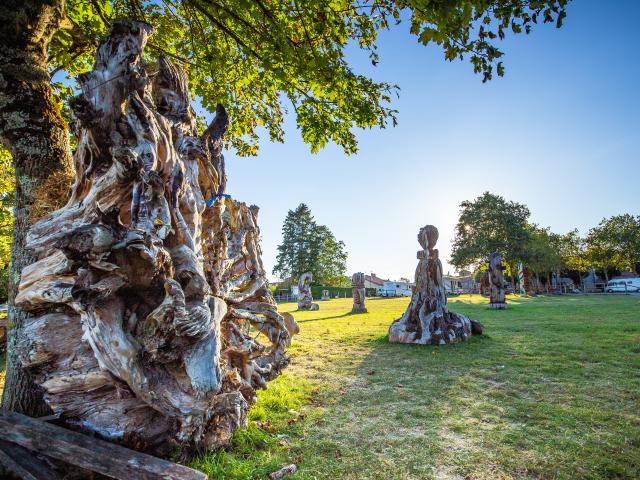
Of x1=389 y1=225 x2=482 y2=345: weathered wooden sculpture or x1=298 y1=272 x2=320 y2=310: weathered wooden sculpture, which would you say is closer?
x1=389 y1=225 x2=482 y2=345: weathered wooden sculpture

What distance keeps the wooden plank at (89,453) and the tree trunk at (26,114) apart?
3.77 ft

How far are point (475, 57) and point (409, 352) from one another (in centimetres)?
639

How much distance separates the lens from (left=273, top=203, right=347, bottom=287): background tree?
54.2 meters

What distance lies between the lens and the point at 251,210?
20.2 feet

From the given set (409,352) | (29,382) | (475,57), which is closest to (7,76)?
(29,382)

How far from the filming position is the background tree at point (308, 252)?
178 ft

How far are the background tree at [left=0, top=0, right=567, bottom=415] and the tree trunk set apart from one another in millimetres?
11

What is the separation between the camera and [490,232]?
45156 mm

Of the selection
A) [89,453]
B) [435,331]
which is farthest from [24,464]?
[435,331]

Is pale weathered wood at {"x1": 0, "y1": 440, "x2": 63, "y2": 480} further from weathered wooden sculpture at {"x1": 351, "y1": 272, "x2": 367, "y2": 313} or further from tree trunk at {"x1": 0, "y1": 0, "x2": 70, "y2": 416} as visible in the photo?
weathered wooden sculpture at {"x1": 351, "y1": 272, "x2": 367, "y2": 313}

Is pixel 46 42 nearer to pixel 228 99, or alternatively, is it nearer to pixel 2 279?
pixel 228 99

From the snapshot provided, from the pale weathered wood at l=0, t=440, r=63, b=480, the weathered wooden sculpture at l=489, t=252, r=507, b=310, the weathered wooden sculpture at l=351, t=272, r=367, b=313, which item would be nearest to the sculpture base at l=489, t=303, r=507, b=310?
the weathered wooden sculpture at l=489, t=252, r=507, b=310

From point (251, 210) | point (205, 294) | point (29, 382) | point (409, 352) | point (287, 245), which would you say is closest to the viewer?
point (205, 294)

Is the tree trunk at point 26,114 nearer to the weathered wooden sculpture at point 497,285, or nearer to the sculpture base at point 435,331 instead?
the sculpture base at point 435,331
